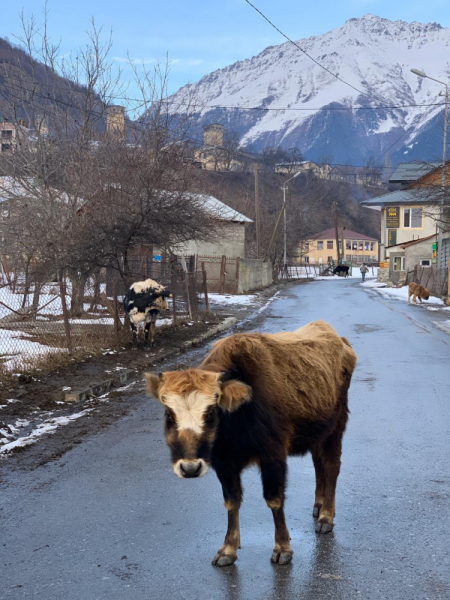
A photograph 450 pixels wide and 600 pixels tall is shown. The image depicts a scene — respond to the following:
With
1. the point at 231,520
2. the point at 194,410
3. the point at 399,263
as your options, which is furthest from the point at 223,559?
the point at 399,263

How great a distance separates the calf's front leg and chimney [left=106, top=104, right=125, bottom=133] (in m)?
16.3

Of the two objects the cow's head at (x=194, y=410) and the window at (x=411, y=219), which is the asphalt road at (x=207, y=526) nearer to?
the cow's head at (x=194, y=410)

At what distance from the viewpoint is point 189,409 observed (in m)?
3.81

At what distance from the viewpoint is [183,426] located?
12.4 ft

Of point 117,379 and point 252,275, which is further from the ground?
point 252,275

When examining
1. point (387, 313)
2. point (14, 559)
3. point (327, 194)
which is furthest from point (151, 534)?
point (327, 194)

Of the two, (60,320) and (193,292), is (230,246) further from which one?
(60,320)

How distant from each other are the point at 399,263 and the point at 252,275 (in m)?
22.9

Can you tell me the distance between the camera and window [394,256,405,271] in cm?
6147

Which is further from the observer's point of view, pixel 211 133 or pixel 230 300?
pixel 211 133

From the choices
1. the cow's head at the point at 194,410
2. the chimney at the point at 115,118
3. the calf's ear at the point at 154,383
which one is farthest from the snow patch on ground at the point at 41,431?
the chimney at the point at 115,118

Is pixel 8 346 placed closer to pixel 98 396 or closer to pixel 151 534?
pixel 98 396

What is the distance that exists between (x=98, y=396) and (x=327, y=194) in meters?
162

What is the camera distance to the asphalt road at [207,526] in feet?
13.1
